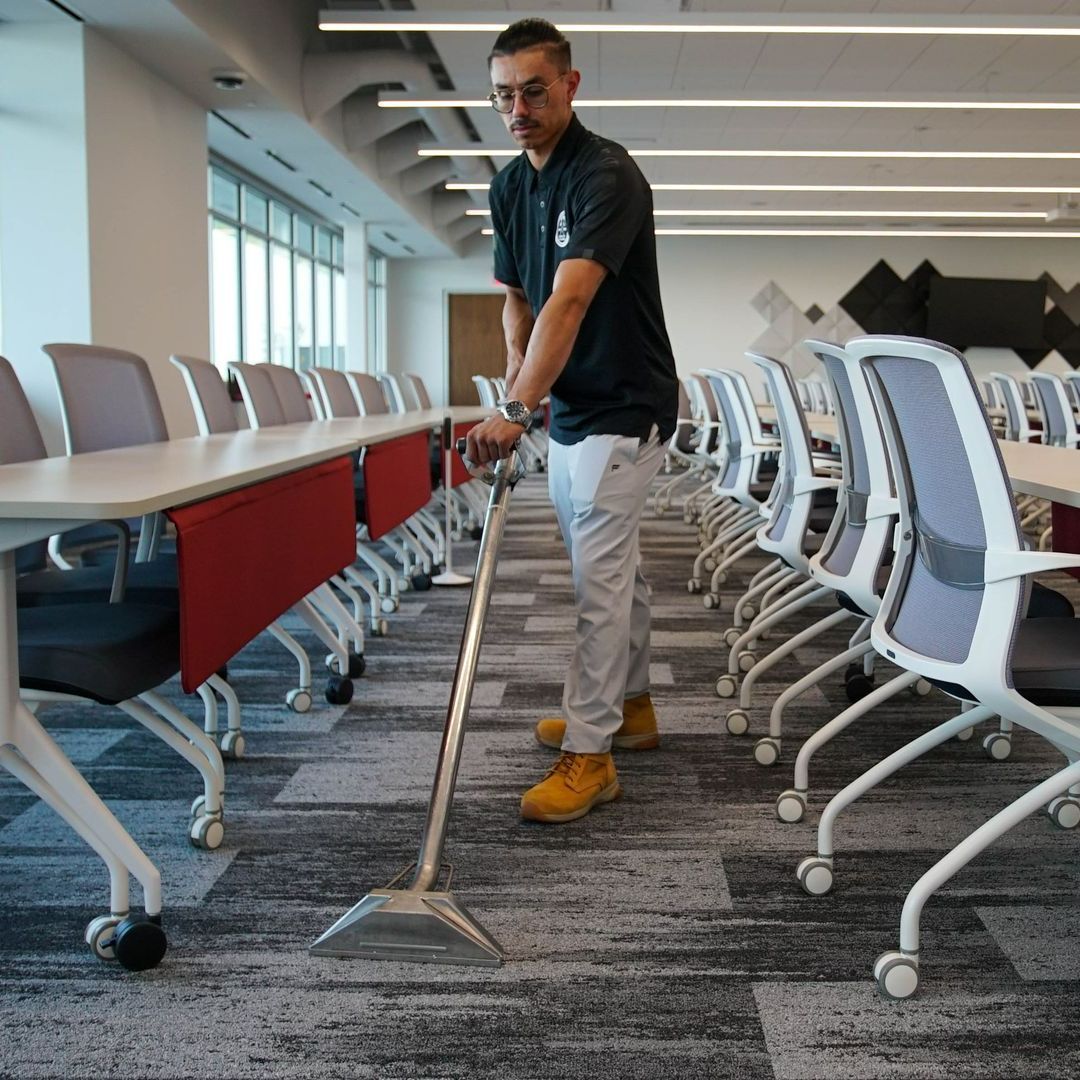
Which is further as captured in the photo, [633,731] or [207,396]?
[207,396]

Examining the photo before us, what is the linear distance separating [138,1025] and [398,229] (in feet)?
46.4

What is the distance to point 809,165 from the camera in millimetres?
12352

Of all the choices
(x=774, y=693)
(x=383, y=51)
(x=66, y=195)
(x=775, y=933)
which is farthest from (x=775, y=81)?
(x=775, y=933)

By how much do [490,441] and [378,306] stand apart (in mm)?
16755

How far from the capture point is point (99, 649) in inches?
72.9

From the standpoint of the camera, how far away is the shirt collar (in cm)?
232

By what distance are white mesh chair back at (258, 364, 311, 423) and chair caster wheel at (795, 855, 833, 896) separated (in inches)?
141

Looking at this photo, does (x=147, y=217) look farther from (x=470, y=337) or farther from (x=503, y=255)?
(x=470, y=337)

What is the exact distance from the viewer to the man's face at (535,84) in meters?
2.18

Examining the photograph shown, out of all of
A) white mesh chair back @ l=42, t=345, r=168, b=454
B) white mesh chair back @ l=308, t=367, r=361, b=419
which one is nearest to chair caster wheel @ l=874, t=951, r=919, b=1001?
white mesh chair back @ l=42, t=345, r=168, b=454

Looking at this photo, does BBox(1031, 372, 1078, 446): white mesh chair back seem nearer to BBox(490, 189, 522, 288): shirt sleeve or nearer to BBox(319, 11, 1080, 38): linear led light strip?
BBox(319, 11, 1080, 38): linear led light strip

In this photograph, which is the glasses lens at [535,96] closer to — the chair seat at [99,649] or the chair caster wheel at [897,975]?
the chair seat at [99,649]

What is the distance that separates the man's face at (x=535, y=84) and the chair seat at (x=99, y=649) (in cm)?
111

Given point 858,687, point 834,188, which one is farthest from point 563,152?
point 834,188
